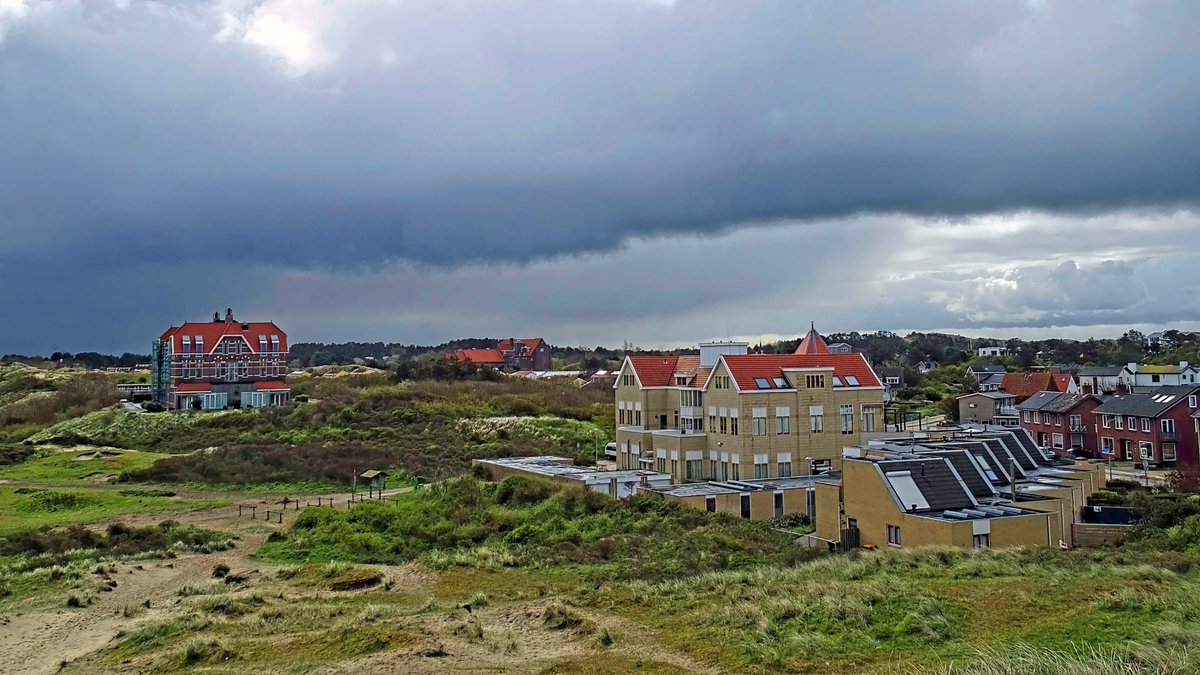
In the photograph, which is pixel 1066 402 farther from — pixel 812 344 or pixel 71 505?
pixel 71 505

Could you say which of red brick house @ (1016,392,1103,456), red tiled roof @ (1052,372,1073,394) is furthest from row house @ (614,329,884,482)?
red tiled roof @ (1052,372,1073,394)

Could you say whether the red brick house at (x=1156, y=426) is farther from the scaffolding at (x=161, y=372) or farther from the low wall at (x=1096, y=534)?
the scaffolding at (x=161, y=372)

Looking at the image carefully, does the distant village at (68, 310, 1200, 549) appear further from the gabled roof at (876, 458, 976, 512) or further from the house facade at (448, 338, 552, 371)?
the house facade at (448, 338, 552, 371)

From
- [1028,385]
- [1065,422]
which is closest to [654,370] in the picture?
[1065,422]

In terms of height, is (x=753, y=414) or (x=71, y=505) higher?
(x=753, y=414)

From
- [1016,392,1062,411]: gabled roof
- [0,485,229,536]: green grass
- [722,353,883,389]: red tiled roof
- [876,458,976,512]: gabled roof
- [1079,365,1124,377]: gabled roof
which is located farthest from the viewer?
[1079,365,1124,377]: gabled roof
